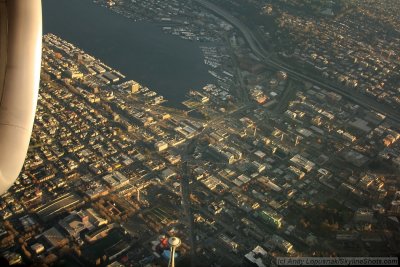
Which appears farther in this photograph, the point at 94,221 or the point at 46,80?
the point at 46,80

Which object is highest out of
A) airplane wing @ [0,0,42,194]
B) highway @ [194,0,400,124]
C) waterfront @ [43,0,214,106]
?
airplane wing @ [0,0,42,194]

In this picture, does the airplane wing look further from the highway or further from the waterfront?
the highway

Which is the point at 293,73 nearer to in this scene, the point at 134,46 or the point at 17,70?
the point at 134,46

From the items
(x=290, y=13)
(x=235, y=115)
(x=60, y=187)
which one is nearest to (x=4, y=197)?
(x=60, y=187)

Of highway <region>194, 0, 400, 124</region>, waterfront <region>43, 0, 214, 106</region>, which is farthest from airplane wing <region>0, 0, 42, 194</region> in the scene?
highway <region>194, 0, 400, 124</region>

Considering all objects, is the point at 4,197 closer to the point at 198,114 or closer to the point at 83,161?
the point at 83,161

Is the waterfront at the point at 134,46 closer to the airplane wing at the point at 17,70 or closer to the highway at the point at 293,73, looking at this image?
the highway at the point at 293,73

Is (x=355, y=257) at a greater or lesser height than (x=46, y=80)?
greater
